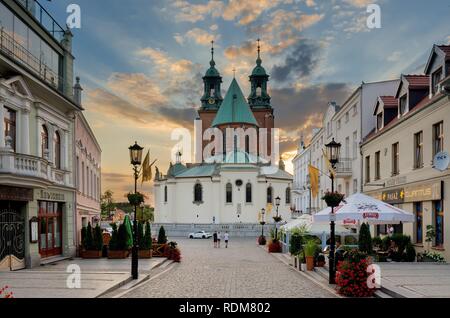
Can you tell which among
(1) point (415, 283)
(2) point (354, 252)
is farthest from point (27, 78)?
(1) point (415, 283)

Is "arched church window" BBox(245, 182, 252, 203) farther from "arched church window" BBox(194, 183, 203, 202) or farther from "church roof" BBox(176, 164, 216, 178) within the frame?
"arched church window" BBox(194, 183, 203, 202)

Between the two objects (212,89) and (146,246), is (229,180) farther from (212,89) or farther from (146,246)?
(146,246)

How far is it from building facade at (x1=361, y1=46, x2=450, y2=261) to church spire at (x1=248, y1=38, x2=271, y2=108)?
6940 cm

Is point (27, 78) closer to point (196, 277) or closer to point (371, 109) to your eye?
point (196, 277)

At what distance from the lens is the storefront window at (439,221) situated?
2180 centimetres

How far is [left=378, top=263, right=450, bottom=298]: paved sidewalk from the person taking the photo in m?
13.6

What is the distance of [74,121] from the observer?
28.2m

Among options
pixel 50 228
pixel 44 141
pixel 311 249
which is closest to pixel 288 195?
pixel 50 228

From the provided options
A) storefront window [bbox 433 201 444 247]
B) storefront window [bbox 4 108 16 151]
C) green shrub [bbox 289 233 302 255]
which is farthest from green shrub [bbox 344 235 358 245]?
storefront window [bbox 4 108 16 151]

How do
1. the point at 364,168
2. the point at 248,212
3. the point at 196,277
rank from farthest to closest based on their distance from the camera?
the point at 248,212 → the point at 364,168 → the point at 196,277

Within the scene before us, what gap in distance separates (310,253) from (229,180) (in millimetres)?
54408

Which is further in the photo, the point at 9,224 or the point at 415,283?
the point at 9,224

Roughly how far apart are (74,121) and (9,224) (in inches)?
368

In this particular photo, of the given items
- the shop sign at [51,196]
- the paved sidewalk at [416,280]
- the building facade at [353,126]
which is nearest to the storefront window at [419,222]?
the paved sidewalk at [416,280]
